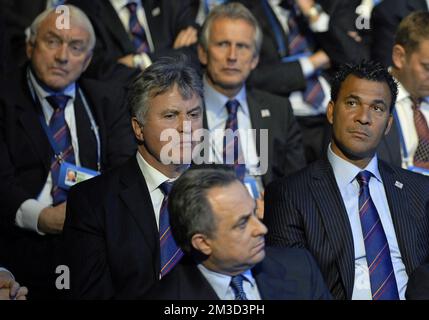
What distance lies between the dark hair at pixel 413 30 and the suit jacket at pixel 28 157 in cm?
163

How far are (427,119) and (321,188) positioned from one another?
4.74 feet

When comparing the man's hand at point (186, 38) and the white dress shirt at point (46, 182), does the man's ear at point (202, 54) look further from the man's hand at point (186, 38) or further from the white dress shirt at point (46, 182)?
the white dress shirt at point (46, 182)

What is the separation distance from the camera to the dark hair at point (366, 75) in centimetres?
399

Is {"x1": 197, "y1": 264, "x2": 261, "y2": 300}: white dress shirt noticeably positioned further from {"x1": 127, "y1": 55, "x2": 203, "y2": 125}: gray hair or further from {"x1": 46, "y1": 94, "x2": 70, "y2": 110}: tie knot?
{"x1": 46, "y1": 94, "x2": 70, "y2": 110}: tie knot

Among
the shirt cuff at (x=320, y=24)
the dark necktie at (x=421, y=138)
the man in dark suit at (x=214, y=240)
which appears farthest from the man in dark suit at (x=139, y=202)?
the shirt cuff at (x=320, y=24)

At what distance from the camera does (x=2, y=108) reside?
4.35 meters

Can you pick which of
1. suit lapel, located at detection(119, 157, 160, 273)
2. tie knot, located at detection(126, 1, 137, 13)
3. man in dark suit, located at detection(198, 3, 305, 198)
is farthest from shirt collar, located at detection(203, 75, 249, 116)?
suit lapel, located at detection(119, 157, 160, 273)

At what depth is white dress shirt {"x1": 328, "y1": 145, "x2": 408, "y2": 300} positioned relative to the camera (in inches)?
146

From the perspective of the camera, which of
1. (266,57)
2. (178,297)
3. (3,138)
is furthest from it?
(266,57)

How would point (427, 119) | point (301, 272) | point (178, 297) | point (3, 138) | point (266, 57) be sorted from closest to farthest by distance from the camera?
point (178, 297)
point (301, 272)
point (3, 138)
point (427, 119)
point (266, 57)

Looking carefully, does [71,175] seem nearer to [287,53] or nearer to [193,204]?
[193,204]

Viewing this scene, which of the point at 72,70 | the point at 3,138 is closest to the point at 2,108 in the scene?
the point at 3,138

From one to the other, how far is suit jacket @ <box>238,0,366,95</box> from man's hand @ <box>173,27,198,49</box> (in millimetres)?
383

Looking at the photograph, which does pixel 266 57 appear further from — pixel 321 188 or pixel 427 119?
pixel 321 188
